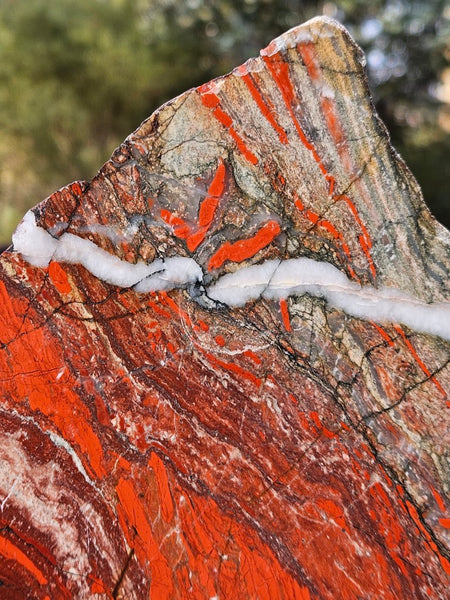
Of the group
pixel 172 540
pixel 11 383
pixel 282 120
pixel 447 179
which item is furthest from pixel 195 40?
pixel 172 540

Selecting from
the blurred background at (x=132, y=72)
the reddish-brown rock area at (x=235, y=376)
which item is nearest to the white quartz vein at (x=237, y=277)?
the reddish-brown rock area at (x=235, y=376)

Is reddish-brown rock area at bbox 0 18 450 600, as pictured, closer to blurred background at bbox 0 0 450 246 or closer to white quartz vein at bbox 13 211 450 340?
white quartz vein at bbox 13 211 450 340

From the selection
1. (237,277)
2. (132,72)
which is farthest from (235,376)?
(132,72)

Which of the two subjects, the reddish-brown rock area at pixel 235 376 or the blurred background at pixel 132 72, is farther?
the blurred background at pixel 132 72

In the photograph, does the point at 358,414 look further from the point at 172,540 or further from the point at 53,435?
the point at 53,435

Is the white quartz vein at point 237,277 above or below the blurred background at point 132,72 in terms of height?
below

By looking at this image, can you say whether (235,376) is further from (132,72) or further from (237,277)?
(132,72)

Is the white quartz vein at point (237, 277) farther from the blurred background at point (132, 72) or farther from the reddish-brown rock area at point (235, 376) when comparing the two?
the blurred background at point (132, 72)
